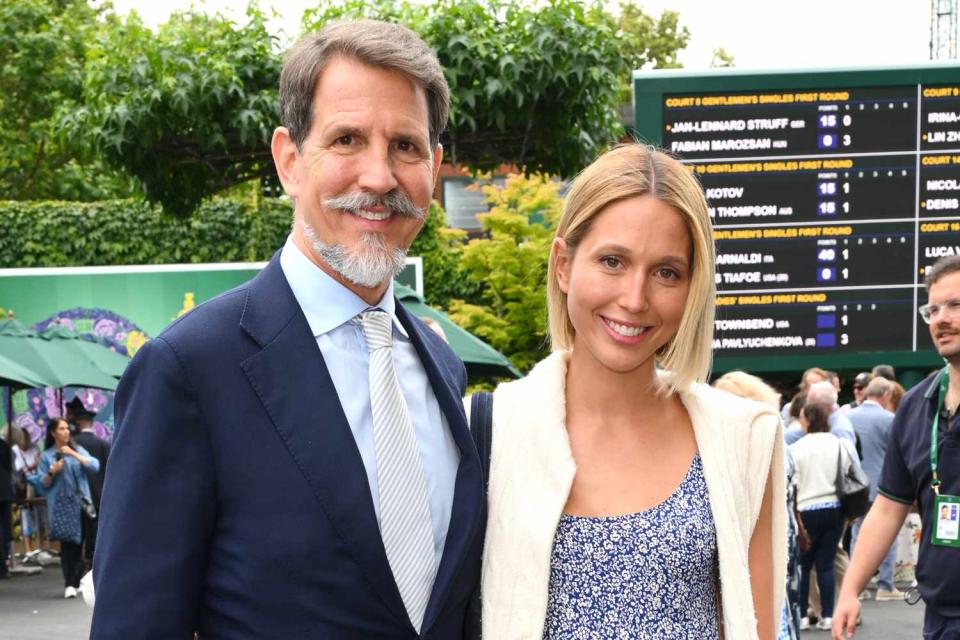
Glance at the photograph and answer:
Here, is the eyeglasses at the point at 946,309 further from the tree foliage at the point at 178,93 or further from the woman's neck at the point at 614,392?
the tree foliage at the point at 178,93

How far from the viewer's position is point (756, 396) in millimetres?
6734

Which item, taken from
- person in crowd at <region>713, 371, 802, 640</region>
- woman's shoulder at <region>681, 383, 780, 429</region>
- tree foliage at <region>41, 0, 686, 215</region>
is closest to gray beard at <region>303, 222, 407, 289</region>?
woman's shoulder at <region>681, 383, 780, 429</region>

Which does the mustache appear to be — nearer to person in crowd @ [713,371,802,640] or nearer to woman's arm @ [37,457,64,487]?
person in crowd @ [713,371,802,640]

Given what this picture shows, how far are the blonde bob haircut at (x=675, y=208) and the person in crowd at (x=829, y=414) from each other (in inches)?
291

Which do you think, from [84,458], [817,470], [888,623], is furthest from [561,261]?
[84,458]

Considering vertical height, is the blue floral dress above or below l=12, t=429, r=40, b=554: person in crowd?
above

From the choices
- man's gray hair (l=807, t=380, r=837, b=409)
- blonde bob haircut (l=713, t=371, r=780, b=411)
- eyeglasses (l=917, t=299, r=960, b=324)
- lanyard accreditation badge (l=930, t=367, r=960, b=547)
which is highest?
eyeglasses (l=917, t=299, r=960, b=324)

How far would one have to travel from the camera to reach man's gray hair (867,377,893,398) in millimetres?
12484

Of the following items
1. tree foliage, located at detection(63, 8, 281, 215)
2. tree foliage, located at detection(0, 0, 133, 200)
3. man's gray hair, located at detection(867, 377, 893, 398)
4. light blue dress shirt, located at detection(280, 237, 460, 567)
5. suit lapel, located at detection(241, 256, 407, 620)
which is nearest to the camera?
suit lapel, located at detection(241, 256, 407, 620)

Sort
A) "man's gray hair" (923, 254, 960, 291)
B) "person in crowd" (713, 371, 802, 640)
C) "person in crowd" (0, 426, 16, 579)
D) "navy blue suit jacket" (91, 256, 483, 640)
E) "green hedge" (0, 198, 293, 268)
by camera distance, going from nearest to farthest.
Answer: "navy blue suit jacket" (91, 256, 483, 640)
"man's gray hair" (923, 254, 960, 291)
"person in crowd" (713, 371, 802, 640)
"person in crowd" (0, 426, 16, 579)
"green hedge" (0, 198, 293, 268)

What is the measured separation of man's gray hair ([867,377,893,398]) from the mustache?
10558 millimetres

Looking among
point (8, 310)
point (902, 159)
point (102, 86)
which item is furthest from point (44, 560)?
point (902, 159)

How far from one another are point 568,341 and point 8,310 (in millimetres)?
15224

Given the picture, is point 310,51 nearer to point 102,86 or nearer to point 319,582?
point 319,582
